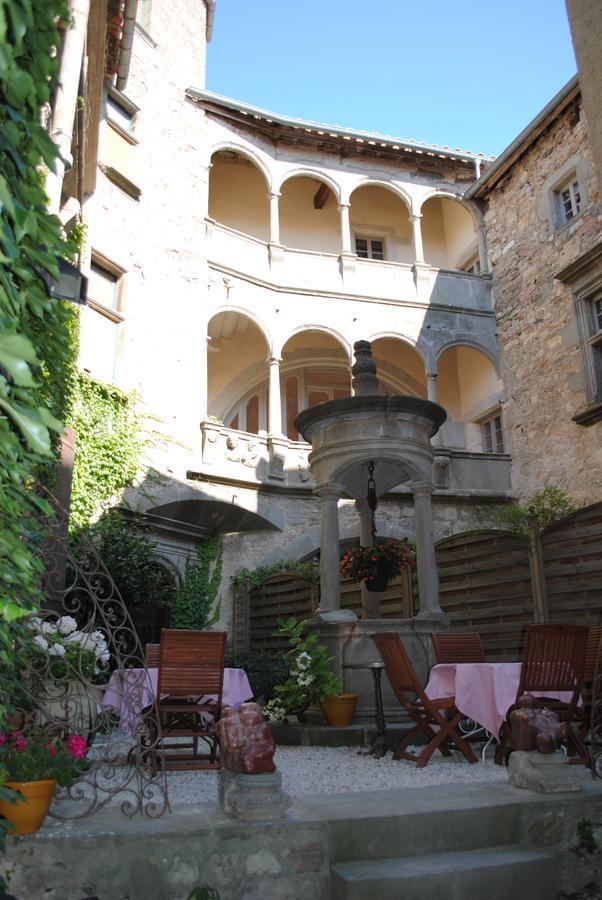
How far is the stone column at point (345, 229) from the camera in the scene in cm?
1501

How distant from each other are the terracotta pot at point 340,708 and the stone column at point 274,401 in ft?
23.4

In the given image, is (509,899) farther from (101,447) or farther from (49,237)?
(101,447)

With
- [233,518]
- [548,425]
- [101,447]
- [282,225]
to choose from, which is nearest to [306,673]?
[101,447]

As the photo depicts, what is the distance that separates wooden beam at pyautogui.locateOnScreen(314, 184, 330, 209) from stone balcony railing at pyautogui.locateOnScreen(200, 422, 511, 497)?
610cm

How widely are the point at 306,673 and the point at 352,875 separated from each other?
365cm

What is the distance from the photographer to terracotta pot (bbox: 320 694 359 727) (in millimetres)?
6430

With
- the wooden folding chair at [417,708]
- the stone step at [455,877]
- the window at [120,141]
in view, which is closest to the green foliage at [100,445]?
the window at [120,141]

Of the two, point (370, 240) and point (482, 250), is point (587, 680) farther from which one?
point (370, 240)

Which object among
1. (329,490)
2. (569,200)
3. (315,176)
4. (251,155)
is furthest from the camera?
(315,176)

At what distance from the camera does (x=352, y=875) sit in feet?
9.79

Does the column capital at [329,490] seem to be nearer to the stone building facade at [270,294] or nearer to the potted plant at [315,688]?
the potted plant at [315,688]

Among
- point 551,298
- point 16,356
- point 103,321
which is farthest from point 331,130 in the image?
point 16,356

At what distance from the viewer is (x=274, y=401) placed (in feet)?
45.2

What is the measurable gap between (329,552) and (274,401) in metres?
6.90
